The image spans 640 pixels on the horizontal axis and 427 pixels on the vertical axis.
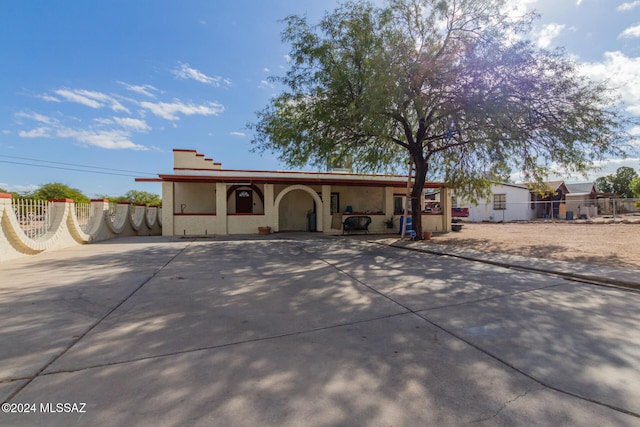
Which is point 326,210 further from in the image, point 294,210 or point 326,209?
point 294,210

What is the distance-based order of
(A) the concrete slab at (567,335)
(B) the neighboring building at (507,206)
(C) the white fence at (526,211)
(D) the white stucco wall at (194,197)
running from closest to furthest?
(A) the concrete slab at (567,335)
(D) the white stucco wall at (194,197)
(C) the white fence at (526,211)
(B) the neighboring building at (507,206)

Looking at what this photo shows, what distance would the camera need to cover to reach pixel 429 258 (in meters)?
→ 8.61

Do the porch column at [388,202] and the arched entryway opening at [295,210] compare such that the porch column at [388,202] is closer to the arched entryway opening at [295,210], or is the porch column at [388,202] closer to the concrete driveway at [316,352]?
the arched entryway opening at [295,210]

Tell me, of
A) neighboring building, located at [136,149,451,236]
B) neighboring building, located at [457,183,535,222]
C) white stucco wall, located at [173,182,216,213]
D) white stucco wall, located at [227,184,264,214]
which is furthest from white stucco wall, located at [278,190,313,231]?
neighboring building, located at [457,183,535,222]

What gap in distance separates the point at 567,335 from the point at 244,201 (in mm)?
17472

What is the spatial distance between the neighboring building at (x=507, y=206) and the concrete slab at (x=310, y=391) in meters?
32.2

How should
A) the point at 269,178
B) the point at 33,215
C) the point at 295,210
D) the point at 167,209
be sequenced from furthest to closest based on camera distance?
the point at 295,210 < the point at 269,178 < the point at 167,209 < the point at 33,215

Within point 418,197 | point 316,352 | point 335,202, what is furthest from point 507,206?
point 316,352

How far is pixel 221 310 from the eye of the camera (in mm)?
4035

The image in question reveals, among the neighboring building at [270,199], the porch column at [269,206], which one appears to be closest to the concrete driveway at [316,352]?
the neighboring building at [270,199]

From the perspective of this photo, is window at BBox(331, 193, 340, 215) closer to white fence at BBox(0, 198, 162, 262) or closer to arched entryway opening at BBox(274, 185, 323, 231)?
arched entryway opening at BBox(274, 185, 323, 231)

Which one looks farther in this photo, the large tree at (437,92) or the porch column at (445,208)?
the porch column at (445,208)

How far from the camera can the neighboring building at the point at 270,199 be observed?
616 inches

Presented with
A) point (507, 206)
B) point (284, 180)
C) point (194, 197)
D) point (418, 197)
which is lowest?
point (507, 206)
